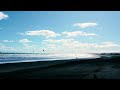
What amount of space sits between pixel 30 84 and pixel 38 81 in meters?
0.21

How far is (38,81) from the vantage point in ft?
21.2
